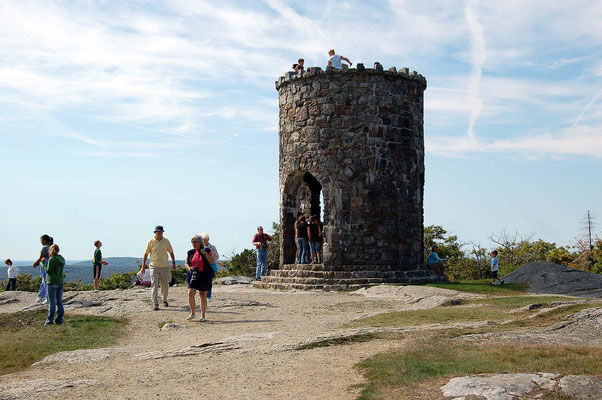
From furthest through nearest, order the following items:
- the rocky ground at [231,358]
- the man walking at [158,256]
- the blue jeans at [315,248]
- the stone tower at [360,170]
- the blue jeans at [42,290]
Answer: the blue jeans at [315,248], the stone tower at [360,170], the blue jeans at [42,290], the man walking at [158,256], the rocky ground at [231,358]

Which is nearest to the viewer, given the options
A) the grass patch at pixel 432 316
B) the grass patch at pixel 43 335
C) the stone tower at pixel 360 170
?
the grass patch at pixel 43 335

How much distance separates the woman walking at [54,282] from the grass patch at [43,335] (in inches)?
8.1

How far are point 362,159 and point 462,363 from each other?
1172cm

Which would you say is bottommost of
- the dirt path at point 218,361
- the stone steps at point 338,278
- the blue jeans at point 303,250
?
the dirt path at point 218,361

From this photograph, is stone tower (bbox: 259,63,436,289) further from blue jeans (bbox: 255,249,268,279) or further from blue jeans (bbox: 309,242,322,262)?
blue jeans (bbox: 255,249,268,279)

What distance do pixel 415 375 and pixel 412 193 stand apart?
12.7 meters

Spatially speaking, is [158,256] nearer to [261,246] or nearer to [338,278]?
[338,278]

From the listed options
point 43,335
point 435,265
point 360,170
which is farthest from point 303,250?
point 43,335

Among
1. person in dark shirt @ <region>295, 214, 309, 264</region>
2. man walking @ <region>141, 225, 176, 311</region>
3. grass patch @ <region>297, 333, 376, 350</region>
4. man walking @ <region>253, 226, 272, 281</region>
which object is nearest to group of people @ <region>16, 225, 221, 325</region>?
man walking @ <region>141, 225, 176, 311</region>

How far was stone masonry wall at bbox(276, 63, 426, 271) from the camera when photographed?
1830 cm

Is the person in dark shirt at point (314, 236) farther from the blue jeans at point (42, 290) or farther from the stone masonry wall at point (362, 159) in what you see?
the blue jeans at point (42, 290)

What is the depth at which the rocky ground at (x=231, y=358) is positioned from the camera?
685cm

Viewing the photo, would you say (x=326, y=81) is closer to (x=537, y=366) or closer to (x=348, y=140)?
(x=348, y=140)

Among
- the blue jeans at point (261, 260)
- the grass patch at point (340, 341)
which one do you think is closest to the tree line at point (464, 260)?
the blue jeans at point (261, 260)
